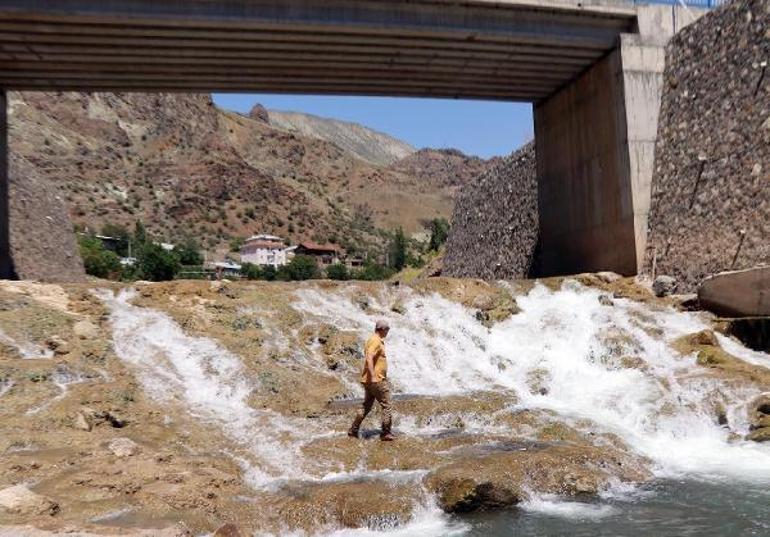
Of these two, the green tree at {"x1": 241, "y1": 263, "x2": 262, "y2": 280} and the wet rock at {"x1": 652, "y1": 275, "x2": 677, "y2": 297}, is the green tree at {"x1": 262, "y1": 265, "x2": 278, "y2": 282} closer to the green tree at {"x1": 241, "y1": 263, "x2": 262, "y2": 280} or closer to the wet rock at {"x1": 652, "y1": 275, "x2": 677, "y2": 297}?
the green tree at {"x1": 241, "y1": 263, "x2": 262, "y2": 280}

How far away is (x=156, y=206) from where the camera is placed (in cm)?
8444

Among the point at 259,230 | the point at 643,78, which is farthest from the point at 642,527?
the point at 259,230

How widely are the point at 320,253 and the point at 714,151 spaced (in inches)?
2952

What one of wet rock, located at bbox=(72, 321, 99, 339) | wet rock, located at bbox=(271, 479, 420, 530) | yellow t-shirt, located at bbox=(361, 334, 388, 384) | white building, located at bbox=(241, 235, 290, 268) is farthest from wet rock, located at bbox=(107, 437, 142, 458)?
white building, located at bbox=(241, 235, 290, 268)

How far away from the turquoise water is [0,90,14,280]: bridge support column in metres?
16.9

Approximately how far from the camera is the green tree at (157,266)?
5150cm

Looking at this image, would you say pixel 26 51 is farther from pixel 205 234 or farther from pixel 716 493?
pixel 205 234

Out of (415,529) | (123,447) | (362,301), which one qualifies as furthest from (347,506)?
(362,301)

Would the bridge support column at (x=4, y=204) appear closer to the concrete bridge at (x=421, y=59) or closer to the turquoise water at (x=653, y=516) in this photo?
the concrete bridge at (x=421, y=59)

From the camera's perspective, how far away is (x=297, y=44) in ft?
56.6

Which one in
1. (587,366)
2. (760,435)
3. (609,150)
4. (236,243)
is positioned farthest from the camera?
(236,243)

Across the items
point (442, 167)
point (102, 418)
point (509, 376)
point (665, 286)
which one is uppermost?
point (442, 167)

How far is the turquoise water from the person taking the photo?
6.51m

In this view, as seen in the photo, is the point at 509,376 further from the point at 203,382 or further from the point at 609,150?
the point at 609,150
